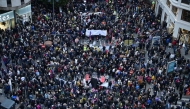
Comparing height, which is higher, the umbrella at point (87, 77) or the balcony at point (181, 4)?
the balcony at point (181, 4)

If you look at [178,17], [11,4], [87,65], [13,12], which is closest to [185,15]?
[178,17]

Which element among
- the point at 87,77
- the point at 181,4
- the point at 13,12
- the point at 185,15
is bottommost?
the point at 87,77

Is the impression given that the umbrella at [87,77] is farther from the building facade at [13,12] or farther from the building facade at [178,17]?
the building facade at [178,17]

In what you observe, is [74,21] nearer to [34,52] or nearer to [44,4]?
[44,4]

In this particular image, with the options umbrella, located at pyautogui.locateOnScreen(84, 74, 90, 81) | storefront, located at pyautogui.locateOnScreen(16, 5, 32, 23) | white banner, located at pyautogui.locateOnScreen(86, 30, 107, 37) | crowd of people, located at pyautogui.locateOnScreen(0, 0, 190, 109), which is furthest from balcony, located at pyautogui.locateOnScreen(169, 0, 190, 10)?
storefront, located at pyautogui.locateOnScreen(16, 5, 32, 23)

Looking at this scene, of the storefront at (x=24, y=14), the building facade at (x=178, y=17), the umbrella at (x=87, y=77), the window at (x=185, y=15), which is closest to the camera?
the umbrella at (x=87, y=77)

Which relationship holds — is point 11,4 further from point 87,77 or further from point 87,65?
point 87,77

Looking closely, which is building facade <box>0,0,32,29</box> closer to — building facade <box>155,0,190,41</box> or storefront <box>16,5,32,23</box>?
storefront <box>16,5,32,23</box>

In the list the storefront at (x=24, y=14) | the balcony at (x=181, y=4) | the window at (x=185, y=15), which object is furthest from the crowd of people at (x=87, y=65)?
the balcony at (x=181, y=4)
